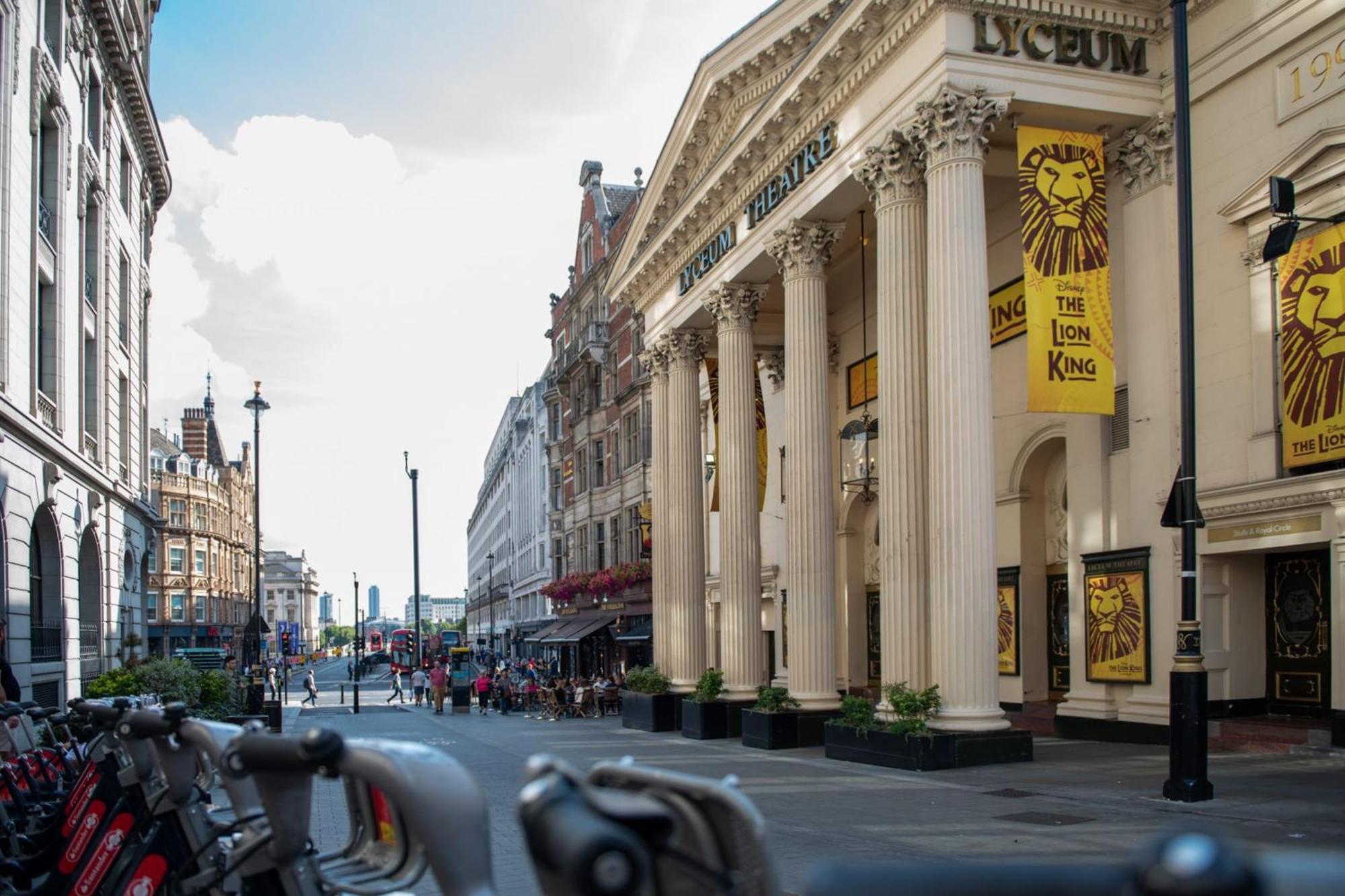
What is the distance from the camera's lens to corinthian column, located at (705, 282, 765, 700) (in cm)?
2575

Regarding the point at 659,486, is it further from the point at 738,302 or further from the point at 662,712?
the point at 738,302

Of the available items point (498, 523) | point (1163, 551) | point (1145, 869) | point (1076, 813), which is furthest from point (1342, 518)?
point (498, 523)

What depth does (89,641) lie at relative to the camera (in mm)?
30359

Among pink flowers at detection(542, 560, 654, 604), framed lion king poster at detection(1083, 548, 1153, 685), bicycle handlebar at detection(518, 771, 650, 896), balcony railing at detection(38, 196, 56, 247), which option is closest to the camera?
bicycle handlebar at detection(518, 771, 650, 896)

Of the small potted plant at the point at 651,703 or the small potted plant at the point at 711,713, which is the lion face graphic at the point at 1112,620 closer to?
the small potted plant at the point at 711,713

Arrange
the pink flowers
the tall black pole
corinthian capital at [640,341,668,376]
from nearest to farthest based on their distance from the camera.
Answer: the tall black pole → corinthian capital at [640,341,668,376] → the pink flowers

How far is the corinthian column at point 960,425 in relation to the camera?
55.4 ft

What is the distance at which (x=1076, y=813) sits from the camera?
40.9 ft

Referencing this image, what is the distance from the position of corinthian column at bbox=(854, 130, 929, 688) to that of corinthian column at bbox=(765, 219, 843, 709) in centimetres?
333

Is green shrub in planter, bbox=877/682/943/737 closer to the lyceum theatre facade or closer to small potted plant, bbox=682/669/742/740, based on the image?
the lyceum theatre facade

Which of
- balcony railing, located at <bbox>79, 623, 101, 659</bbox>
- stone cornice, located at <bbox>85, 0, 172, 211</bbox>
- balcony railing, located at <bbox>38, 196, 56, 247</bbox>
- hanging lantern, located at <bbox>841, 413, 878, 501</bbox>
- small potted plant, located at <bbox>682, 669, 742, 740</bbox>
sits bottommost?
small potted plant, located at <bbox>682, 669, 742, 740</bbox>

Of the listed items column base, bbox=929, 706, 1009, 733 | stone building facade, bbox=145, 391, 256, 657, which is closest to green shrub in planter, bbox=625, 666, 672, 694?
column base, bbox=929, 706, 1009, 733

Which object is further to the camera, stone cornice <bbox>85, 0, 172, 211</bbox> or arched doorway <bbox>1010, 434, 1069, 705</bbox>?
stone cornice <bbox>85, 0, 172, 211</bbox>

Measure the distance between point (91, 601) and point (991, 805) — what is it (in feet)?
81.9
